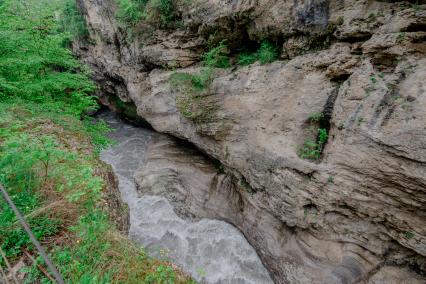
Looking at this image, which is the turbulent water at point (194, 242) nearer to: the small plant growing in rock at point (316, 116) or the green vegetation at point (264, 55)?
the small plant growing in rock at point (316, 116)

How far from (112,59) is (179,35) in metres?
5.20

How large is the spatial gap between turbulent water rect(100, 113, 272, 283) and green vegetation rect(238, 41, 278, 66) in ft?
15.1

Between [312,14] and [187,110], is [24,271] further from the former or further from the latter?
[312,14]

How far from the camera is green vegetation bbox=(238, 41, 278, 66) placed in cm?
733

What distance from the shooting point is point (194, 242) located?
7969 mm

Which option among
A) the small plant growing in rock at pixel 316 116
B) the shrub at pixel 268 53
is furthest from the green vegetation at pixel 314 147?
the shrub at pixel 268 53

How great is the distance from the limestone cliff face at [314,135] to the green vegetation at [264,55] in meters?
0.20

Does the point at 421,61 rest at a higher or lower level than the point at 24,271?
higher

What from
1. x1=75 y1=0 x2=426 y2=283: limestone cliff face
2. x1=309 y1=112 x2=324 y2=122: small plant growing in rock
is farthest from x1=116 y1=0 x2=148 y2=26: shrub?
x1=309 y1=112 x2=324 y2=122: small plant growing in rock

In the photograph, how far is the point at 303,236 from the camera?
6.33 metres

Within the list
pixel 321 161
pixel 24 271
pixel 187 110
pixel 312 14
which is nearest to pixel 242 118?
pixel 187 110

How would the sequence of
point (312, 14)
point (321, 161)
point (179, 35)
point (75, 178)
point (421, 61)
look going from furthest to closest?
point (179, 35) → point (312, 14) → point (321, 161) → point (421, 61) → point (75, 178)

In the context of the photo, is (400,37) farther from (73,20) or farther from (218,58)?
(73,20)

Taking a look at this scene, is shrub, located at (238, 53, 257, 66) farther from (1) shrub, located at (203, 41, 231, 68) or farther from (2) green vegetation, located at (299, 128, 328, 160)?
(2) green vegetation, located at (299, 128, 328, 160)
